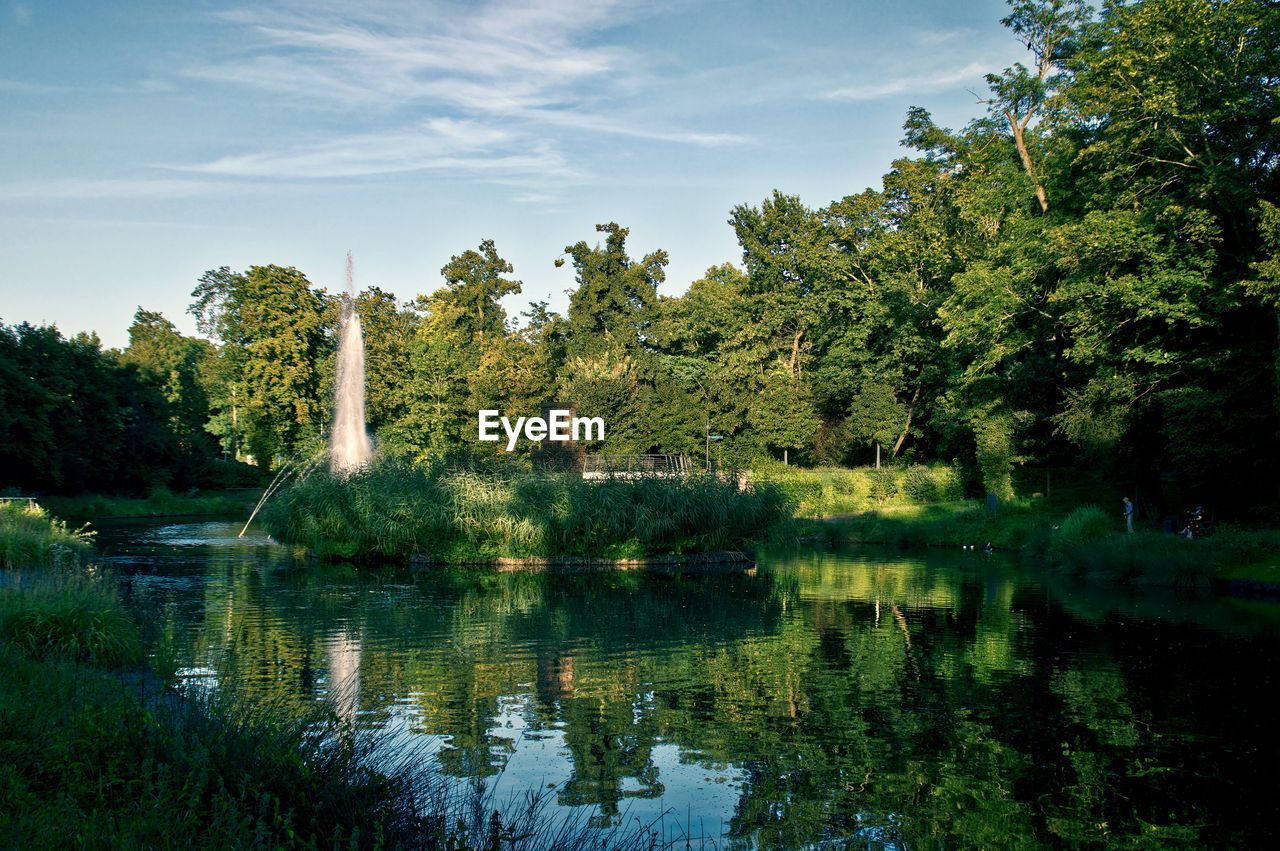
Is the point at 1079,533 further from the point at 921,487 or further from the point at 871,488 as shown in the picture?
the point at 871,488

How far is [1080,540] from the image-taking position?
31344 millimetres

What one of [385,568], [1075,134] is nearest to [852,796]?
[385,568]

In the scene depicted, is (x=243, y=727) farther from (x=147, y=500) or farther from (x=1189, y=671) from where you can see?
(x=147, y=500)

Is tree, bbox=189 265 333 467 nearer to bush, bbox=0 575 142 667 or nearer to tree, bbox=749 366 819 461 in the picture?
tree, bbox=749 366 819 461

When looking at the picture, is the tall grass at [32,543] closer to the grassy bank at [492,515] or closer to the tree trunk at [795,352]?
the grassy bank at [492,515]

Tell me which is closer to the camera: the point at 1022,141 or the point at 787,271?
the point at 1022,141

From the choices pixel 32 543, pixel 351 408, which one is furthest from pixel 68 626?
pixel 351 408

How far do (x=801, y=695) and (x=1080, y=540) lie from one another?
830 inches

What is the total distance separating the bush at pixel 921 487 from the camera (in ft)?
167

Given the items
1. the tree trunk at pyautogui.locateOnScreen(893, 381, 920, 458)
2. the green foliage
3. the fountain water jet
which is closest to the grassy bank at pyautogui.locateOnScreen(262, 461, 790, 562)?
the fountain water jet

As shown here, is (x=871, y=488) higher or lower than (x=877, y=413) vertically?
lower

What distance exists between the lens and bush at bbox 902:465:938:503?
50875mm

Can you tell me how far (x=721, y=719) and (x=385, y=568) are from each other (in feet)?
63.0

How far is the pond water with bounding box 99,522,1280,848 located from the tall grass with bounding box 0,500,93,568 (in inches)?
75.9
